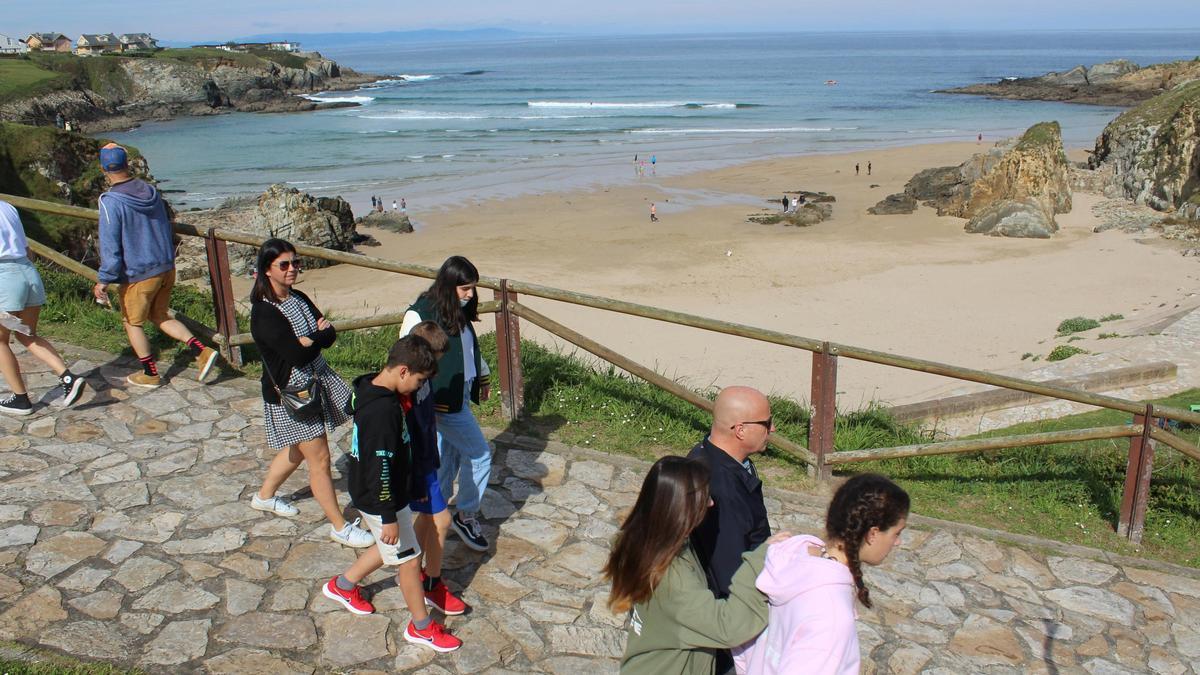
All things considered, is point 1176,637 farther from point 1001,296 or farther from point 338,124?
point 338,124

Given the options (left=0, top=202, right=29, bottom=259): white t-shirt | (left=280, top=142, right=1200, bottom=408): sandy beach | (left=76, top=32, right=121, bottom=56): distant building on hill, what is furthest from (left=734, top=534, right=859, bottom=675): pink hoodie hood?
(left=76, top=32, right=121, bottom=56): distant building on hill

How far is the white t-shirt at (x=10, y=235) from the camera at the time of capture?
5.94 m

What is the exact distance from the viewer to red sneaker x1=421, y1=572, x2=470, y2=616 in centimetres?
442

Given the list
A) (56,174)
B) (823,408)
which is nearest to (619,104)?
(56,174)

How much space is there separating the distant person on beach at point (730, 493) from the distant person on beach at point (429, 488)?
1.24 metres

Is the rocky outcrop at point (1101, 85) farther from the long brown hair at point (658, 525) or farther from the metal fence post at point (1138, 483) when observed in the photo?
the long brown hair at point (658, 525)

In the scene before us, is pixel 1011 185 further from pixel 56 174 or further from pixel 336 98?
pixel 336 98

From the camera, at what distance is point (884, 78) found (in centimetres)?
9931

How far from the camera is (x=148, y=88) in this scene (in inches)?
3105

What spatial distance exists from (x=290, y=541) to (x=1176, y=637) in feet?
14.5

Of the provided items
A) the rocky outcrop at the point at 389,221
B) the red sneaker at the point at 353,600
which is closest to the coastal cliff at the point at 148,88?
the rocky outcrop at the point at 389,221

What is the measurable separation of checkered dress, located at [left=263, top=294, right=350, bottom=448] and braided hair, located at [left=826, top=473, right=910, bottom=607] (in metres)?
2.97

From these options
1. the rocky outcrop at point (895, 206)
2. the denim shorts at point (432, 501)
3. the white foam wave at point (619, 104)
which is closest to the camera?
the denim shorts at point (432, 501)

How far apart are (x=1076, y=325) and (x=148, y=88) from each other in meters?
79.3
